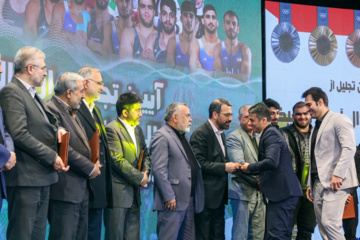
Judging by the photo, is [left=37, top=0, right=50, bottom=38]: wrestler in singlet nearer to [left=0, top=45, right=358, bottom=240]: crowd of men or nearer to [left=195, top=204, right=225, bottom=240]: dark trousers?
[left=0, top=45, right=358, bottom=240]: crowd of men

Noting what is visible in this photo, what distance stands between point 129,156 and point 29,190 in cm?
149

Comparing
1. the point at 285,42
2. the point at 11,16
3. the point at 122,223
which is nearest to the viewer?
the point at 122,223

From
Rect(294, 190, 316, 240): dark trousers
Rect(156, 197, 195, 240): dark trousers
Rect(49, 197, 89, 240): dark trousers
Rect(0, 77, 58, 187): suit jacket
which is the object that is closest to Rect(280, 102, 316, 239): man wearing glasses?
Rect(294, 190, 316, 240): dark trousers

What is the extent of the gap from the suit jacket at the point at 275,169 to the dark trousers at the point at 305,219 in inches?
31.0

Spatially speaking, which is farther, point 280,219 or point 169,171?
point 169,171

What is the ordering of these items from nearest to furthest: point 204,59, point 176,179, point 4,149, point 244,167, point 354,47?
point 4,149 → point 176,179 → point 244,167 → point 204,59 → point 354,47

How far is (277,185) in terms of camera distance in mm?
4742

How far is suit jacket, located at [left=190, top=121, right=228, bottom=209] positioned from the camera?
5.08 metres

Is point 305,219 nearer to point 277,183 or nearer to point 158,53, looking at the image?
point 277,183

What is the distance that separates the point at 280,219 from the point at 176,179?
1.09 m

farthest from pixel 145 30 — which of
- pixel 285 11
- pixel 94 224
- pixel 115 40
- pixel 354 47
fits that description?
pixel 354 47

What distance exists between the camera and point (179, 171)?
474cm

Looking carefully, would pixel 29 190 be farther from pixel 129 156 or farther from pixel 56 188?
pixel 129 156

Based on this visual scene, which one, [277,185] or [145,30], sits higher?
[145,30]
